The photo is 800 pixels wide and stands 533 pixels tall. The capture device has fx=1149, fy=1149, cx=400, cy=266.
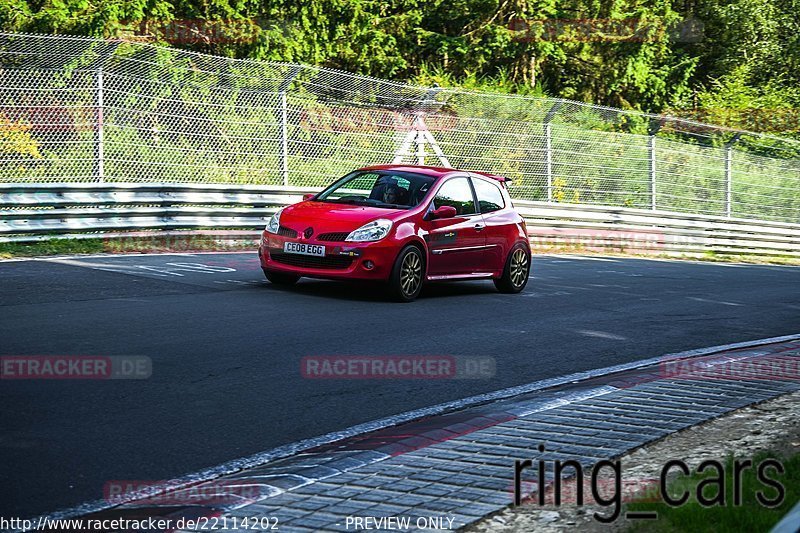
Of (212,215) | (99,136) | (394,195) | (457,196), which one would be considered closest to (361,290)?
(394,195)

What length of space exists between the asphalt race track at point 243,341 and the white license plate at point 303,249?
1.54 ft

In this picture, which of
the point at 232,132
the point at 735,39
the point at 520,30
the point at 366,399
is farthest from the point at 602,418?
the point at 735,39

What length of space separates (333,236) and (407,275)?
3.03 feet

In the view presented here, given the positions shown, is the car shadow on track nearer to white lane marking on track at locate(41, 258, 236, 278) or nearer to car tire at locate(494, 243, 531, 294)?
car tire at locate(494, 243, 531, 294)

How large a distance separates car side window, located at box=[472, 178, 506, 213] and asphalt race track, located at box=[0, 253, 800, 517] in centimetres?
106

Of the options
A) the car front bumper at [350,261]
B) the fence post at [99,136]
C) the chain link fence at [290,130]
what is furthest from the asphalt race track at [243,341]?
the chain link fence at [290,130]

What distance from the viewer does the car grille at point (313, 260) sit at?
11883 millimetres

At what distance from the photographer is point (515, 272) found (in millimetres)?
14039

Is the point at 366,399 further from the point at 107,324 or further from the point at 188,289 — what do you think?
the point at 188,289

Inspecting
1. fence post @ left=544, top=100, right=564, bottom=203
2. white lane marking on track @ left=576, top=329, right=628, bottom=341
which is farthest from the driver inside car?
fence post @ left=544, top=100, right=564, bottom=203

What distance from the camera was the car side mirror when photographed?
1270 centimetres

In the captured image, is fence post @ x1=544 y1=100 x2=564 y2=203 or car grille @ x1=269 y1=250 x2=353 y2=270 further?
fence post @ x1=544 y1=100 x2=564 y2=203

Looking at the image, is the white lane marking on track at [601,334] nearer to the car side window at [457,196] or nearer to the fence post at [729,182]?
the car side window at [457,196]

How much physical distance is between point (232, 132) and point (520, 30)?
16434 mm
